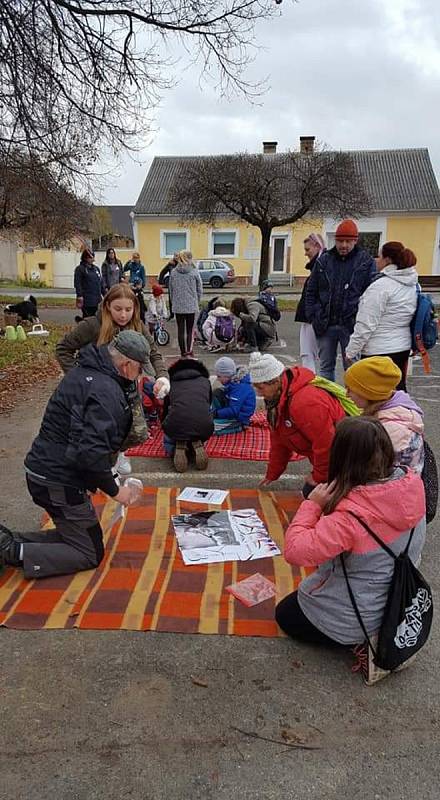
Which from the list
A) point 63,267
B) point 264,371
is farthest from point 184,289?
point 63,267

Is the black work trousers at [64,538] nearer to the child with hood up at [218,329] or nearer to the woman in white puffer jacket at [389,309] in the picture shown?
the woman in white puffer jacket at [389,309]

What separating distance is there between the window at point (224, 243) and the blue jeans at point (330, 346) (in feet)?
85.3

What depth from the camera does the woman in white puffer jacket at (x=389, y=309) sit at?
428 cm

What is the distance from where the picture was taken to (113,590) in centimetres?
284

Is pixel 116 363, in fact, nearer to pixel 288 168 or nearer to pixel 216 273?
pixel 288 168

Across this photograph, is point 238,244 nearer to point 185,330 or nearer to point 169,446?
point 185,330

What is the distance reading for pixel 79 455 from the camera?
266cm

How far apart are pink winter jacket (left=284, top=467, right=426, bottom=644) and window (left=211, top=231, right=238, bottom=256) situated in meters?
29.5

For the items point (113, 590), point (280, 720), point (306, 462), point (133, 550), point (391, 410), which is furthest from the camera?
point (306, 462)

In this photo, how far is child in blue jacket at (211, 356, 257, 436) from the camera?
5562 mm

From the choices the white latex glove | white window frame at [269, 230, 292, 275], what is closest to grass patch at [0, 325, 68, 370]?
the white latex glove

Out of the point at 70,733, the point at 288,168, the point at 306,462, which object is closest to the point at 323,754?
the point at 70,733

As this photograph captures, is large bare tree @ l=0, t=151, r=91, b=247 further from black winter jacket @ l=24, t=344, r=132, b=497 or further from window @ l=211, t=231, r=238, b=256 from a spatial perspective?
window @ l=211, t=231, r=238, b=256

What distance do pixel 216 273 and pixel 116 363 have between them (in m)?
25.8
